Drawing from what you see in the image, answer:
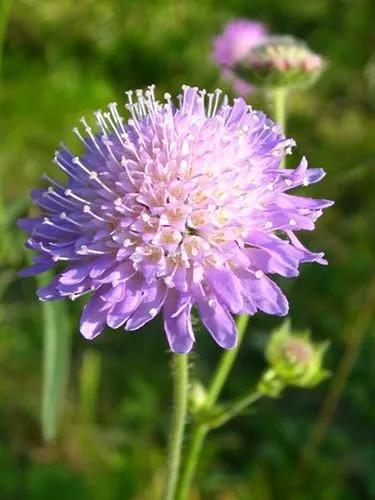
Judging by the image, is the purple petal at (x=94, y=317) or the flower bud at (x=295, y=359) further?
the flower bud at (x=295, y=359)

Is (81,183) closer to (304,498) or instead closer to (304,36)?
(304,498)

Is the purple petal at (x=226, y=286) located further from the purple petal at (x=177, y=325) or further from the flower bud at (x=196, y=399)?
the flower bud at (x=196, y=399)

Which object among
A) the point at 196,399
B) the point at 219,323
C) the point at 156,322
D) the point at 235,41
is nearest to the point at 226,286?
the point at 219,323

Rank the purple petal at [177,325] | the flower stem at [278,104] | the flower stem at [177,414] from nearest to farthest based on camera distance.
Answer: the purple petal at [177,325]
the flower stem at [177,414]
the flower stem at [278,104]

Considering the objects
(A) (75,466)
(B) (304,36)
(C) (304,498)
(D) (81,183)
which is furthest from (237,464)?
(B) (304,36)

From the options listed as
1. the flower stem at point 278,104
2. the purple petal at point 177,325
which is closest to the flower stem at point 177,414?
the purple petal at point 177,325

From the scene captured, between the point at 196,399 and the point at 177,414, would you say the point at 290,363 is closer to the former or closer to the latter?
the point at 196,399
